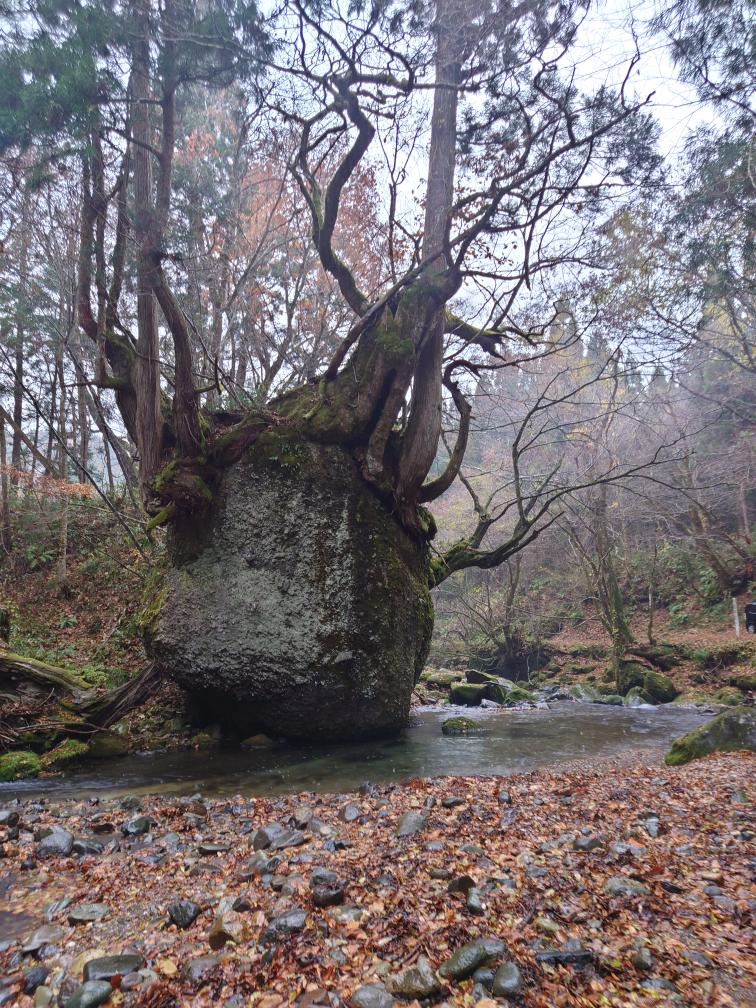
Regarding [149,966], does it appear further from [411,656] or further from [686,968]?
[411,656]

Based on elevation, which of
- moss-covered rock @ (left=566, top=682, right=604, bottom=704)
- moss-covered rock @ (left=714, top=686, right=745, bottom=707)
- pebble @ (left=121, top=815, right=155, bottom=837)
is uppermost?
pebble @ (left=121, top=815, right=155, bottom=837)

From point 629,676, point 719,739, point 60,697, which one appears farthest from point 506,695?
point 60,697

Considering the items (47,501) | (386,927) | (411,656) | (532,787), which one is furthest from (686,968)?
(47,501)

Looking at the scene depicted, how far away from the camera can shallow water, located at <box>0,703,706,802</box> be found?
5.03m

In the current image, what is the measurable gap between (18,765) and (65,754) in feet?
1.52

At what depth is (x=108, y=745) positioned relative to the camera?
6.26m

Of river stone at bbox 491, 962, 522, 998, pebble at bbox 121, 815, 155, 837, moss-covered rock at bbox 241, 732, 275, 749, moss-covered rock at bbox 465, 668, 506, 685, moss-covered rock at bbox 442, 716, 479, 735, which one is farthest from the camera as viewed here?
moss-covered rock at bbox 465, 668, 506, 685

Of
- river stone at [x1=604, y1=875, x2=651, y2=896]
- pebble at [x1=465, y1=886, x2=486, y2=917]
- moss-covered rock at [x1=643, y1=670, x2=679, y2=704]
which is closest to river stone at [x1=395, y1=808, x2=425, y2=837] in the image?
pebble at [x1=465, y1=886, x2=486, y2=917]

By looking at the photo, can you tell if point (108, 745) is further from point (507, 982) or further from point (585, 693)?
point (585, 693)

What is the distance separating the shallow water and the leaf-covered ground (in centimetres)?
99

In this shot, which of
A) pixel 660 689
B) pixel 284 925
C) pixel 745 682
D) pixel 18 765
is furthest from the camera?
pixel 660 689

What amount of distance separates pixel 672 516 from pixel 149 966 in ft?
55.7

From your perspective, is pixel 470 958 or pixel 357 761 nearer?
pixel 470 958

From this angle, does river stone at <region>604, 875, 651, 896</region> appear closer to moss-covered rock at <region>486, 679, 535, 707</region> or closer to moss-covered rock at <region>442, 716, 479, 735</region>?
moss-covered rock at <region>442, 716, 479, 735</region>
